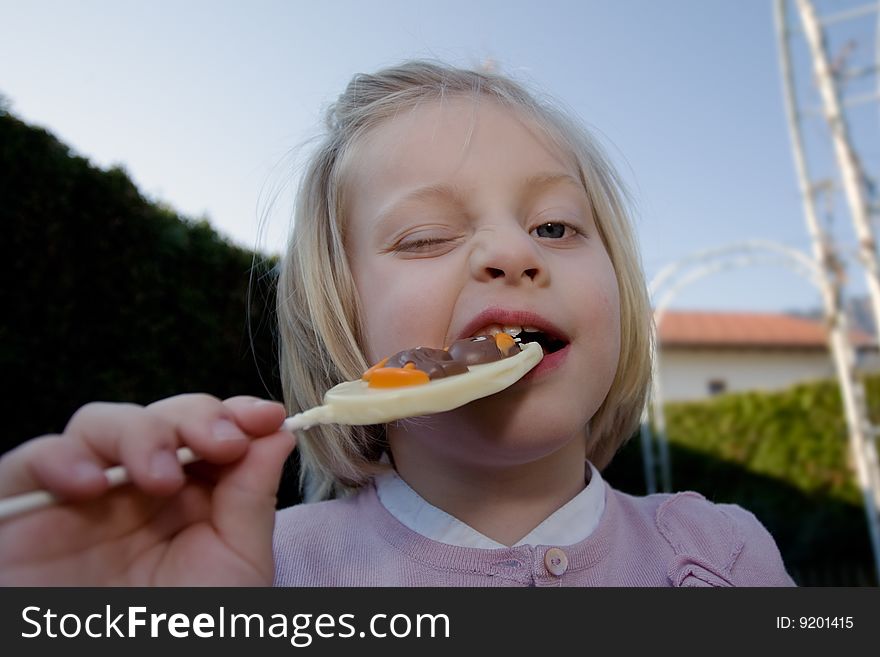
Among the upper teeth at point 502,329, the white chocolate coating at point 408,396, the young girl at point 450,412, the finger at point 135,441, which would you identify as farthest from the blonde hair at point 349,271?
the finger at point 135,441

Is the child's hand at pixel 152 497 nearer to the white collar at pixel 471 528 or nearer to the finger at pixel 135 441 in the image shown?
the finger at pixel 135 441

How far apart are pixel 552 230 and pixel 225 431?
3.02 feet

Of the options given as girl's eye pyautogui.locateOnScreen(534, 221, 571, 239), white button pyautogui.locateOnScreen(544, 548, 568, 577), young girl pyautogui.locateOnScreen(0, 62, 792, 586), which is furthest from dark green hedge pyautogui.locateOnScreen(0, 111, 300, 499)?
white button pyautogui.locateOnScreen(544, 548, 568, 577)

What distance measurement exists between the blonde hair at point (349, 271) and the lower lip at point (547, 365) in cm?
48

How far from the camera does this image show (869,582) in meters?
9.88

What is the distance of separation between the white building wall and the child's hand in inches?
864

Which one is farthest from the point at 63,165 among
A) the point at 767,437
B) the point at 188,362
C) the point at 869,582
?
the point at 869,582

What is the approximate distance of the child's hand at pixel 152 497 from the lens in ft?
2.67

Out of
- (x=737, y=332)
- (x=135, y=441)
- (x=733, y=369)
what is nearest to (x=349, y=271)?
(x=135, y=441)

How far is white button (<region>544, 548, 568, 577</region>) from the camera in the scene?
1348mm

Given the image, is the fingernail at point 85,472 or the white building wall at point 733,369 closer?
the fingernail at point 85,472

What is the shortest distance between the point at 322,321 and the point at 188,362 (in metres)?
2.55

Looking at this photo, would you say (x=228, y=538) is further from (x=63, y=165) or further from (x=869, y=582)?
(x=869, y=582)

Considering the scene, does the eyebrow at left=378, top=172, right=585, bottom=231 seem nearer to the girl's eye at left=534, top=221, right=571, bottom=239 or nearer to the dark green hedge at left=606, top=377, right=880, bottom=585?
the girl's eye at left=534, top=221, right=571, bottom=239
